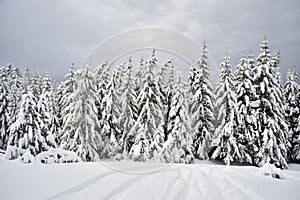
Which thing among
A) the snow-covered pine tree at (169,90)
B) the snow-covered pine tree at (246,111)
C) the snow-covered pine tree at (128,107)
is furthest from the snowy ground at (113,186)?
the snow-covered pine tree at (169,90)

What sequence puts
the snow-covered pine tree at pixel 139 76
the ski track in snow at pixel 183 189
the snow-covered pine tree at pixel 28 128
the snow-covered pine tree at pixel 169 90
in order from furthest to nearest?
the snow-covered pine tree at pixel 139 76
the snow-covered pine tree at pixel 169 90
the snow-covered pine tree at pixel 28 128
the ski track in snow at pixel 183 189

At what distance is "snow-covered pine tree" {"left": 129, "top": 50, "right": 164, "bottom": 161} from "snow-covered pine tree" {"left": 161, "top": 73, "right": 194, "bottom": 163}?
928 millimetres

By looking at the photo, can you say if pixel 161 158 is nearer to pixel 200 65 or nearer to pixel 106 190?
pixel 200 65

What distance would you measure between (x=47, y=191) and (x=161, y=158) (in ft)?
59.6

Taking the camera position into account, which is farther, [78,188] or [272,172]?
[272,172]

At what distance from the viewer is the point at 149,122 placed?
80.5ft

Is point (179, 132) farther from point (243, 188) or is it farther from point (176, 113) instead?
point (243, 188)

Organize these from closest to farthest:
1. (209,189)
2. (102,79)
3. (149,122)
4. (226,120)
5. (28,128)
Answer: (209,189), (28,128), (149,122), (226,120), (102,79)

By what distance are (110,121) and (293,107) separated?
80.5 feet

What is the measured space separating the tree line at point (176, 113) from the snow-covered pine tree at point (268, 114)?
0.10 meters

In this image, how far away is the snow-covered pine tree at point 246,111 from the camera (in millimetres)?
26641

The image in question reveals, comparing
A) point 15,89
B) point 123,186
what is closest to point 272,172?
point 123,186

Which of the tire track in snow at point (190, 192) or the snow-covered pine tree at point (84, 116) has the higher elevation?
the snow-covered pine tree at point (84, 116)

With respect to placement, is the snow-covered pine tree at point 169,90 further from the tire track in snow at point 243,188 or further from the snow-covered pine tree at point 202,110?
the tire track in snow at point 243,188
